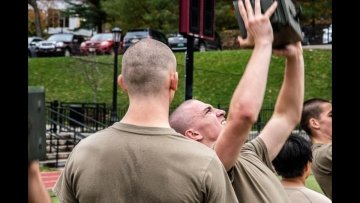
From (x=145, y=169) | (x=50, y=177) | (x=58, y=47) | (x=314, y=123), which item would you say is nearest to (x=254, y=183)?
(x=145, y=169)

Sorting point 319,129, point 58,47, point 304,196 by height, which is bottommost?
point 304,196

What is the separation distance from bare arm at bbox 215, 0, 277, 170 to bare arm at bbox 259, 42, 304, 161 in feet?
1.95

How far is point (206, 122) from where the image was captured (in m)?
3.42

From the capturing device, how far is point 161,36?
32875mm

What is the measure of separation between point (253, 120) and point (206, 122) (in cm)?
56

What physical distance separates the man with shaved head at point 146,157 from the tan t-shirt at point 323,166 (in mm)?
2196

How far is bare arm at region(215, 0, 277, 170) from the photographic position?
9.36 ft

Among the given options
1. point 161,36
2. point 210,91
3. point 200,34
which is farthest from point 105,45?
point 200,34

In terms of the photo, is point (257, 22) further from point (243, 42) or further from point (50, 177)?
point (50, 177)

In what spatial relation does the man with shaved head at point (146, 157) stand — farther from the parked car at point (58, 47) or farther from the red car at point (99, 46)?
the parked car at point (58, 47)

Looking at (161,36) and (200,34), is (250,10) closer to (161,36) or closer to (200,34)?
(200,34)
